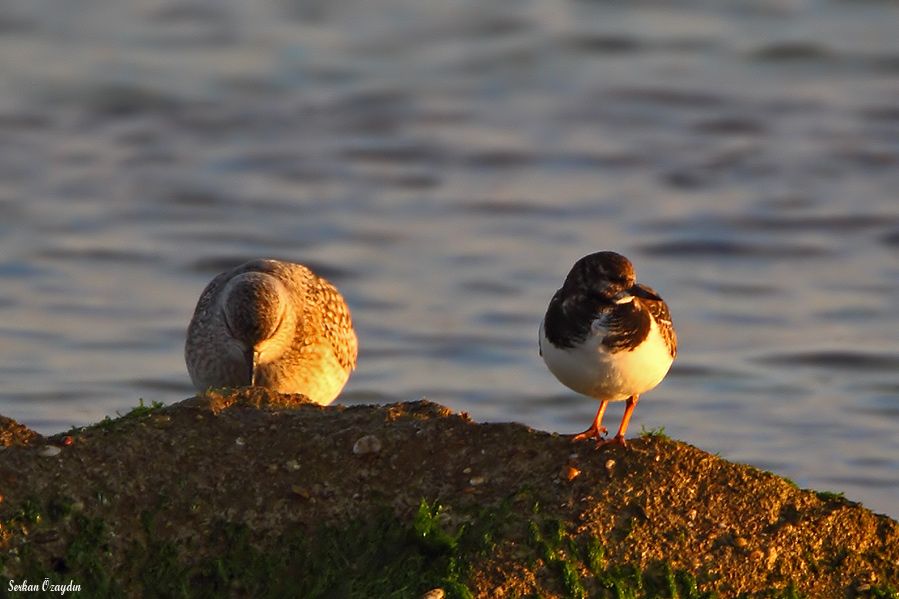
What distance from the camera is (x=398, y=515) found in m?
5.64

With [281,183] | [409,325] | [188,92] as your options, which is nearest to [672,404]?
[409,325]

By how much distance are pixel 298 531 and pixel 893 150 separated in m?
10.4

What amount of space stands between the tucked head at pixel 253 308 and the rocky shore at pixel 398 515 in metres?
2.03

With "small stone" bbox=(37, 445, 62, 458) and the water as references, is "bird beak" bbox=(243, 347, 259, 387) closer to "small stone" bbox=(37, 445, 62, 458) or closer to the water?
the water

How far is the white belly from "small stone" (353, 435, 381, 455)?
73cm

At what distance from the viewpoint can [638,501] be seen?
5.79 metres

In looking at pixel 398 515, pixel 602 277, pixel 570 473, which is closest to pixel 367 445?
pixel 398 515

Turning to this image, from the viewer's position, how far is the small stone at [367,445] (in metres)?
5.90

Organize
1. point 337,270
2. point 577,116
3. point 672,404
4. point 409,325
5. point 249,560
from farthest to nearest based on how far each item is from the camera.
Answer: point 577,116 < point 337,270 < point 409,325 < point 672,404 < point 249,560

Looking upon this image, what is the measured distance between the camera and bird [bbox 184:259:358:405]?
27.2ft

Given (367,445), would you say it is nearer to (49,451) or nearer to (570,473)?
(570,473)

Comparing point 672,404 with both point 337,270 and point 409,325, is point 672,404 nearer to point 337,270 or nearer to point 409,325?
point 409,325

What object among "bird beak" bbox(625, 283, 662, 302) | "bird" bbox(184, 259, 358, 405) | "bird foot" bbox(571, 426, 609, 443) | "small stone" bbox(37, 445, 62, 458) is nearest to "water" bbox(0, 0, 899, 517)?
"bird" bbox(184, 259, 358, 405)

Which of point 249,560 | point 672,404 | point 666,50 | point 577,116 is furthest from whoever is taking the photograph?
point 666,50
